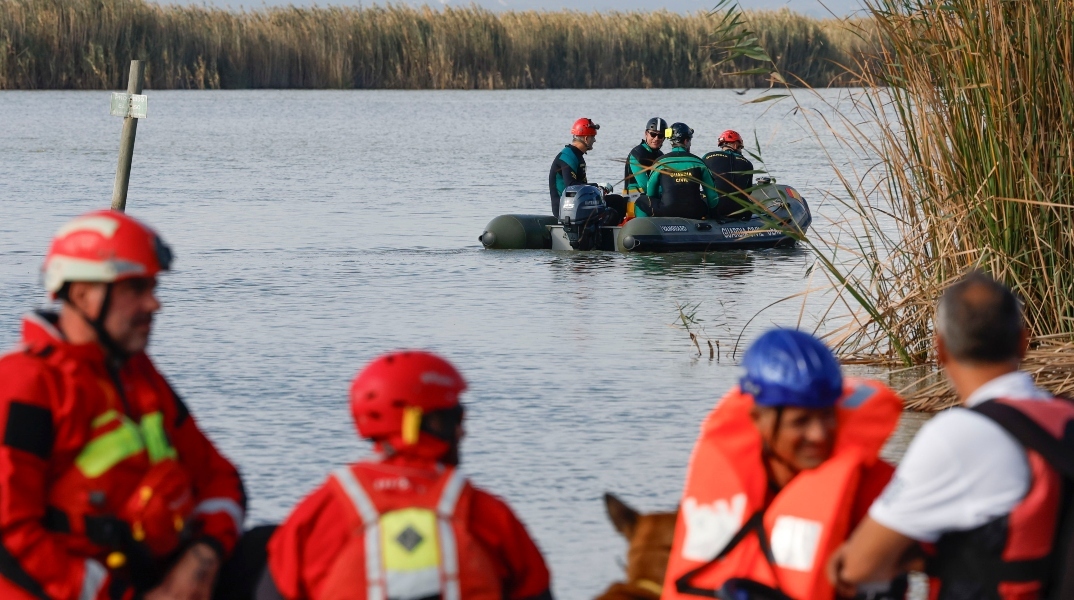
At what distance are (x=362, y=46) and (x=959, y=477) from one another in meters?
38.1

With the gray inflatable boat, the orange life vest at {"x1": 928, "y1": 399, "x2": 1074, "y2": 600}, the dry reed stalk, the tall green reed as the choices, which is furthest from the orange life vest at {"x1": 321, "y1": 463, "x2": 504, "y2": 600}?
the gray inflatable boat

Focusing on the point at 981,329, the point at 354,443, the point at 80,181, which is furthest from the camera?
the point at 80,181

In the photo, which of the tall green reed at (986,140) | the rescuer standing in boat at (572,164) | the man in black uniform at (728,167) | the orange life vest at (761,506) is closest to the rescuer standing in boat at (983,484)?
the orange life vest at (761,506)

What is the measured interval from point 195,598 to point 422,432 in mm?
649

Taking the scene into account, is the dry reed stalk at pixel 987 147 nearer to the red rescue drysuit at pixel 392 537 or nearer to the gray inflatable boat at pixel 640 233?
the red rescue drysuit at pixel 392 537

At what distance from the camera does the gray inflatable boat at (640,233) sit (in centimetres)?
1455

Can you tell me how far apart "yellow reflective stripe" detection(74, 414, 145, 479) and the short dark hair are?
1.53 metres

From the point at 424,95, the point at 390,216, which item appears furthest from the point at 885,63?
the point at 424,95

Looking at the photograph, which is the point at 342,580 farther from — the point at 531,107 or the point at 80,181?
the point at 531,107

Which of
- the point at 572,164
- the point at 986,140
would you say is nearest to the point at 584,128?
the point at 572,164

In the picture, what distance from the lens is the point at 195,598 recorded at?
3.29m

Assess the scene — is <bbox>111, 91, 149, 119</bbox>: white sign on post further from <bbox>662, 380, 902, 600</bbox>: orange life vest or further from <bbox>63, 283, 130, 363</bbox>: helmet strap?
<bbox>662, 380, 902, 600</bbox>: orange life vest

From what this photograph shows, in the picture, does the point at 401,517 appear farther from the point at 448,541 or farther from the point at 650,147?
the point at 650,147

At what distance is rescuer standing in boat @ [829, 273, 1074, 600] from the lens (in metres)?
2.74
